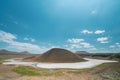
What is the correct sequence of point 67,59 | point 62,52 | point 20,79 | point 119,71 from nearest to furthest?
point 20,79 → point 119,71 → point 67,59 → point 62,52

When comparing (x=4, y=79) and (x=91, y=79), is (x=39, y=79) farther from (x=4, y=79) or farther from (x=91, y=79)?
(x=91, y=79)

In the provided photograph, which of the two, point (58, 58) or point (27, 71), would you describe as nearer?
point (27, 71)

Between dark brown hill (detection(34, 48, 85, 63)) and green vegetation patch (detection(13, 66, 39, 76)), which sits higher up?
dark brown hill (detection(34, 48, 85, 63))

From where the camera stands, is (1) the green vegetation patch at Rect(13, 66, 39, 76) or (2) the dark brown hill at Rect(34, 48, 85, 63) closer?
(1) the green vegetation patch at Rect(13, 66, 39, 76)

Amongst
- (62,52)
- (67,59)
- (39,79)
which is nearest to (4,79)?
(39,79)

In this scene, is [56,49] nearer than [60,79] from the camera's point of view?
No

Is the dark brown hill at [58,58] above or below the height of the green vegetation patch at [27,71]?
above

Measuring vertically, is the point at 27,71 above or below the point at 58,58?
below

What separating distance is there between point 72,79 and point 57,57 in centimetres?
3008

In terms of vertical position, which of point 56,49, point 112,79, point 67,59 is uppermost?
point 56,49

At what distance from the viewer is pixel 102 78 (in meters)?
14.3

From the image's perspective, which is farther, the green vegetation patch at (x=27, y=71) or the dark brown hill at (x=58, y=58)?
the dark brown hill at (x=58, y=58)

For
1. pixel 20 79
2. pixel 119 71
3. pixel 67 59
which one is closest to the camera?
pixel 20 79

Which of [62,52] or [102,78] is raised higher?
[62,52]
